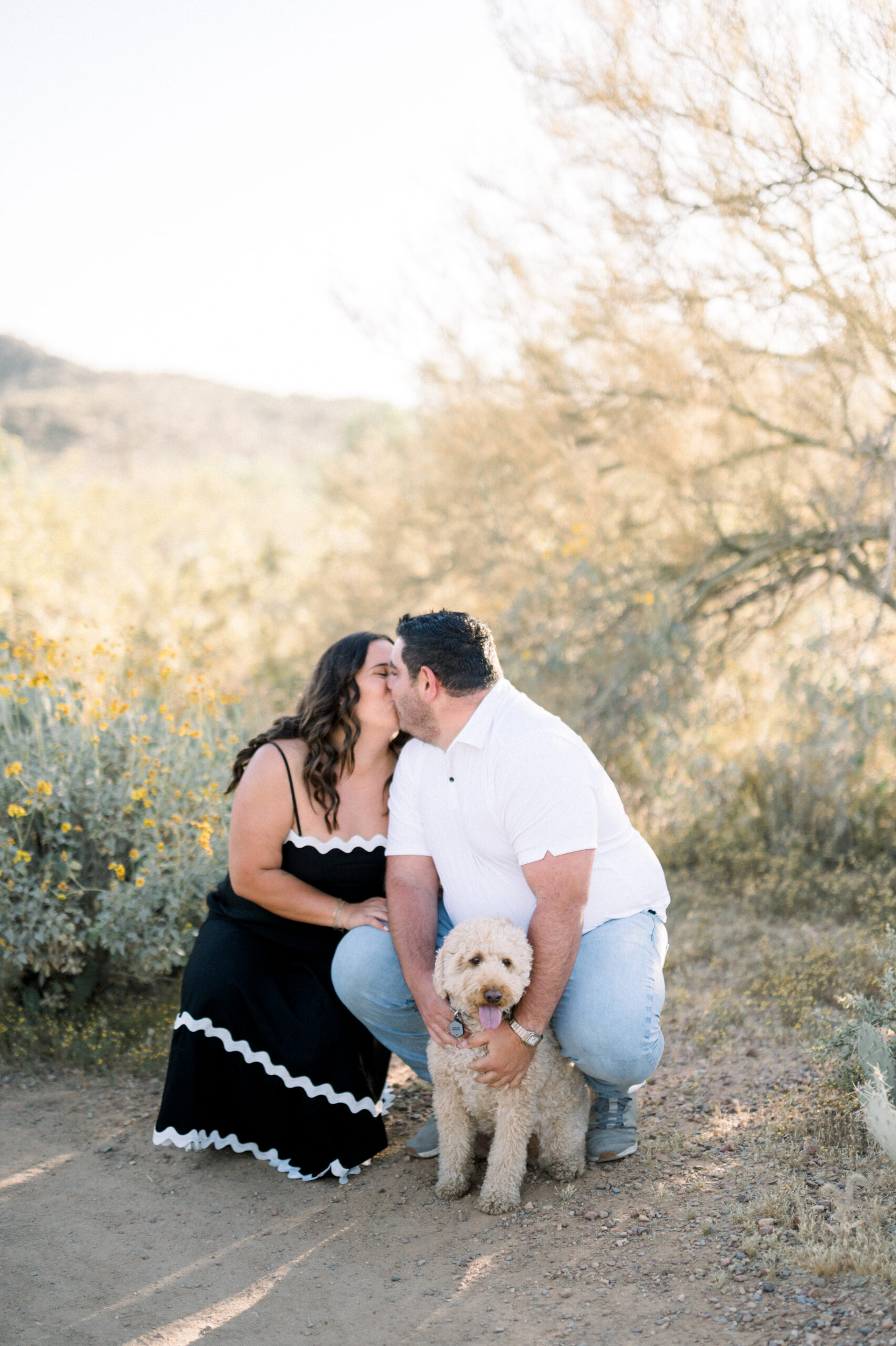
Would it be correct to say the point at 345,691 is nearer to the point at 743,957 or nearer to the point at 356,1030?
the point at 356,1030

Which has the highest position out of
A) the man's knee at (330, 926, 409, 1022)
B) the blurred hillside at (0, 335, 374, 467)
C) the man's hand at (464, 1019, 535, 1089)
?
the blurred hillside at (0, 335, 374, 467)

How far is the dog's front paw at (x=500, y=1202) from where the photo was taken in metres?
2.74

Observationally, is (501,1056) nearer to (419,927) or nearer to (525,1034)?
(525,1034)

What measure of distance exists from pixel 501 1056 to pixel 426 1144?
0.65 meters

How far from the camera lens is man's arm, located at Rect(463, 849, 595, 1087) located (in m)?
2.67

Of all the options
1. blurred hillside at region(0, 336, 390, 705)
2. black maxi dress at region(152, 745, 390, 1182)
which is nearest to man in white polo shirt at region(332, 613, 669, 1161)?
black maxi dress at region(152, 745, 390, 1182)

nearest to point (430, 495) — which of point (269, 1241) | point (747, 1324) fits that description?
point (269, 1241)

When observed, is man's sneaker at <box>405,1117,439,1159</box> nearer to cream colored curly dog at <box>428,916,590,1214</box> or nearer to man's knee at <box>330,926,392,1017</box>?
cream colored curly dog at <box>428,916,590,1214</box>

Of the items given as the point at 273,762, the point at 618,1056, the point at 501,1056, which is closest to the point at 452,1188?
the point at 501,1056

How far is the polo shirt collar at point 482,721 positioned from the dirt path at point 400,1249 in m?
1.23

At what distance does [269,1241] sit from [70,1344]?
56 cm

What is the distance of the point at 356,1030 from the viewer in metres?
3.13

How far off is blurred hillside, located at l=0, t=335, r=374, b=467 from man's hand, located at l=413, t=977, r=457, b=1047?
31966mm

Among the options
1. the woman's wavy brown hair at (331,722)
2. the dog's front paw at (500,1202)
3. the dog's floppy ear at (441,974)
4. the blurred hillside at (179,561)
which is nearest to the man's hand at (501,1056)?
the dog's floppy ear at (441,974)
